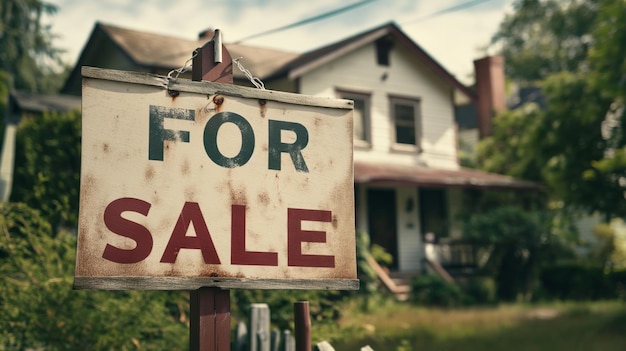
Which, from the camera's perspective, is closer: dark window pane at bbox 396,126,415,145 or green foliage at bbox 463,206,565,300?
green foliage at bbox 463,206,565,300

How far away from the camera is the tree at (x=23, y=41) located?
33.6 m

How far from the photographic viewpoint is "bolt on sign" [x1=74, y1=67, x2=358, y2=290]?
276 centimetres

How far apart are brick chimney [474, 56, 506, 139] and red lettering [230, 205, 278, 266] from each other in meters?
26.7

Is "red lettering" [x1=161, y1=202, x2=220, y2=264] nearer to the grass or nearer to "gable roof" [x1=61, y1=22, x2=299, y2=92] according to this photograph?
the grass

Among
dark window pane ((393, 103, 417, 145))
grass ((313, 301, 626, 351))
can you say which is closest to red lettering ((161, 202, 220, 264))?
grass ((313, 301, 626, 351))

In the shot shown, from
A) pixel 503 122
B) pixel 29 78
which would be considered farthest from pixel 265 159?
pixel 29 78

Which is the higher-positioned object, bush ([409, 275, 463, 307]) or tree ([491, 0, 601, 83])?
tree ([491, 0, 601, 83])

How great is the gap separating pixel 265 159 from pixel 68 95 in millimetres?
24738

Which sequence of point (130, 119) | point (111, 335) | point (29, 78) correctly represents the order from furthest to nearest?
point (29, 78) < point (111, 335) < point (130, 119)

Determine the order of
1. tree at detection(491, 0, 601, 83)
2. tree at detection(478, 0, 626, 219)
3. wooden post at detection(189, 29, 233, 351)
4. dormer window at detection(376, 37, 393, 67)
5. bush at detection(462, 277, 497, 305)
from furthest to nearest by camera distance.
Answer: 1. tree at detection(491, 0, 601, 83)
2. dormer window at detection(376, 37, 393, 67)
3. bush at detection(462, 277, 497, 305)
4. tree at detection(478, 0, 626, 219)
5. wooden post at detection(189, 29, 233, 351)

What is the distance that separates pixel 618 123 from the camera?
15.8 m

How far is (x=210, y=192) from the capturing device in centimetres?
290

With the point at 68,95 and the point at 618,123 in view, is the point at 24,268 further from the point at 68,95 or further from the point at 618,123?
the point at 68,95

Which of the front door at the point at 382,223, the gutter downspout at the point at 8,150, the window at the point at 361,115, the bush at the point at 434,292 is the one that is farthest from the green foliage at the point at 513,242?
the gutter downspout at the point at 8,150
